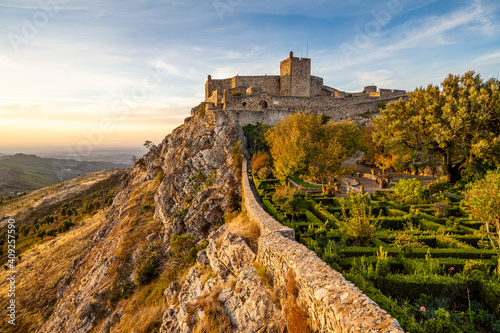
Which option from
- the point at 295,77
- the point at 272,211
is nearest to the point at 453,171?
the point at 272,211

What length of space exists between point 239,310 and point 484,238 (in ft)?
33.0

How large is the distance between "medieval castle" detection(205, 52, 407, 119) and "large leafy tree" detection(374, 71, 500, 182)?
→ 64.4 feet

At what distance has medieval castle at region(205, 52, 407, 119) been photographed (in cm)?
3925

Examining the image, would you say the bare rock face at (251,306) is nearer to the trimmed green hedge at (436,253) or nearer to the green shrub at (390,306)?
the green shrub at (390,306)

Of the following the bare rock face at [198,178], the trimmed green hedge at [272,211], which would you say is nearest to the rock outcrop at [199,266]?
the bare rock face at [198,178]

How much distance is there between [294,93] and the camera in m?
43.7

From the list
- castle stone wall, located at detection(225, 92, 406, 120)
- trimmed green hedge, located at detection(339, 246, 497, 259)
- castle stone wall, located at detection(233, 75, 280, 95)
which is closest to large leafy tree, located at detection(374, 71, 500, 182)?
trimmed green hedge, located at detection(339, 246, 497, 259)

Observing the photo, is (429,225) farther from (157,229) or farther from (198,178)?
(157,229)

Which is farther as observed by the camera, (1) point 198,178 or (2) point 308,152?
(1) point 198,178

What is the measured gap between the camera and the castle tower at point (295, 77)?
4278cm

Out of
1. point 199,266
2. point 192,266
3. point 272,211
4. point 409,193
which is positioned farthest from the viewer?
point 409,193

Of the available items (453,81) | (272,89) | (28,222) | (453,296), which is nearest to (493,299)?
(453,296)

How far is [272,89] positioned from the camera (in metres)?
44.2

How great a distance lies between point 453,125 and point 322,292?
59.4 feet
